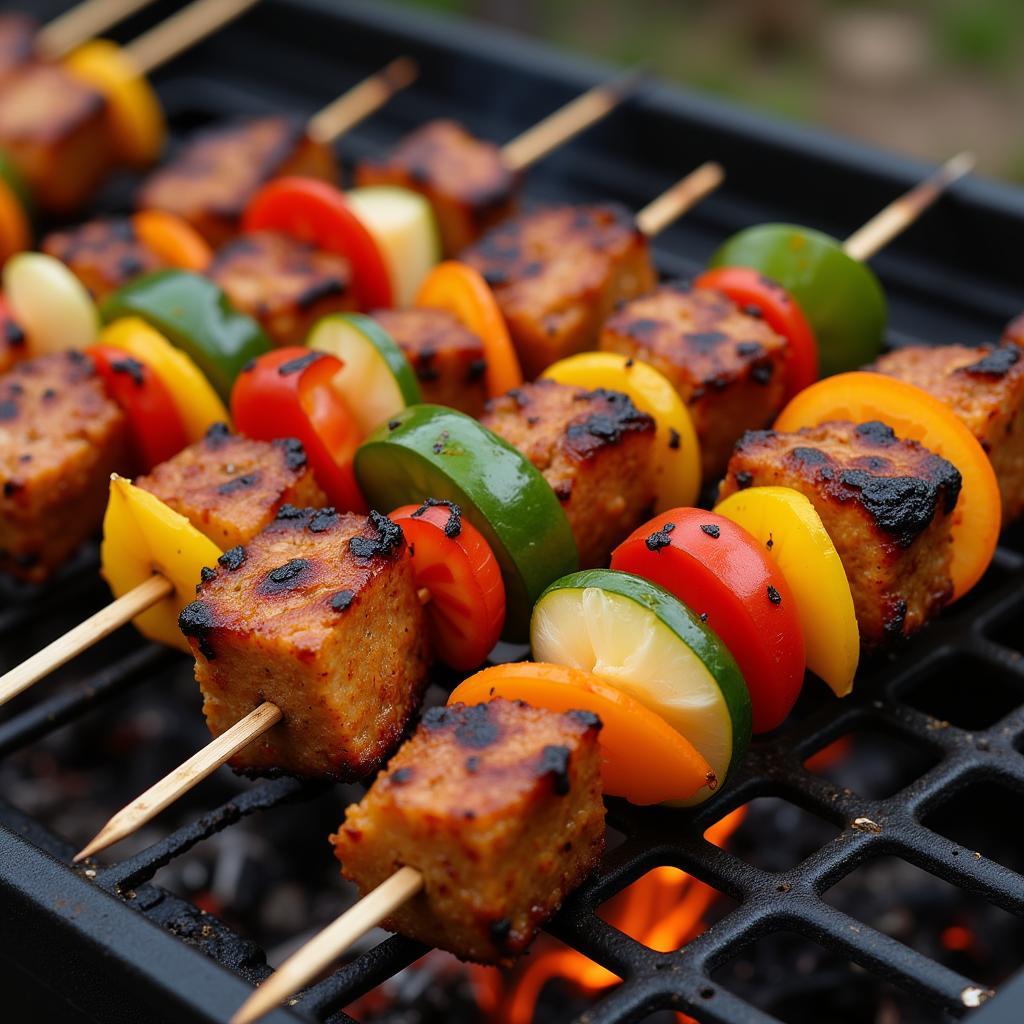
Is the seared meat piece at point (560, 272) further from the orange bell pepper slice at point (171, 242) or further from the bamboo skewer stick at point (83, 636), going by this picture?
the bamboo skewer stick at point (83, 636)

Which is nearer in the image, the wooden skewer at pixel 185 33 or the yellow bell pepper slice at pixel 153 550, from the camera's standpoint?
the yellow bell pepper slice at pixel 153 550

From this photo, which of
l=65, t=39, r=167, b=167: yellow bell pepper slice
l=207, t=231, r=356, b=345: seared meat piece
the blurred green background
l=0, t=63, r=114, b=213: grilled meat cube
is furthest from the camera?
the blurred green background

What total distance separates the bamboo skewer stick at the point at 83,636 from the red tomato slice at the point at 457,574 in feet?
1.78

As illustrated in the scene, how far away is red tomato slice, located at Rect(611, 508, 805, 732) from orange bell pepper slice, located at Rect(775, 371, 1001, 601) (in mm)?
494

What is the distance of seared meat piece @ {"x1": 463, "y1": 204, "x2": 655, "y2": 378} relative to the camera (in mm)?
3592

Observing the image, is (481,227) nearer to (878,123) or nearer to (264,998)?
(264,998)

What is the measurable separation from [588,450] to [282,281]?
1271mm

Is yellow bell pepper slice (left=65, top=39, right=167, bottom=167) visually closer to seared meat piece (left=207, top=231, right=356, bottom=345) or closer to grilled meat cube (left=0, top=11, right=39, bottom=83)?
grilled meat cube (left=0, top=11, right=39, bottom=83)

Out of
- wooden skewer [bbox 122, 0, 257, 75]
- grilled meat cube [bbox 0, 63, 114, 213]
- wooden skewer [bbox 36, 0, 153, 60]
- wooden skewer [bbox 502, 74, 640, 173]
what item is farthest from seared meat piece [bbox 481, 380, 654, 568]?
wooden skewer [bbox 36, 0, 153, 60]

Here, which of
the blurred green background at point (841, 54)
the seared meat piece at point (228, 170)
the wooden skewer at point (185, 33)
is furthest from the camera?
the blurred green background at point (841, 54)

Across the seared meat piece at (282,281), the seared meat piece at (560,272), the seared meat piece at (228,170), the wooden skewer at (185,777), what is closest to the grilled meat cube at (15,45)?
the seared meat piece at (228,170)

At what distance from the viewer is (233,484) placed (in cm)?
301

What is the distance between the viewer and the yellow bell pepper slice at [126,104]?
499 cm

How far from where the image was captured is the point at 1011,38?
837 cm
